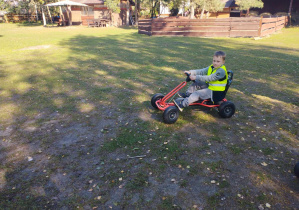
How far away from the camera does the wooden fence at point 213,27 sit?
19.6m

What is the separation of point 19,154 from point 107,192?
2000 mm

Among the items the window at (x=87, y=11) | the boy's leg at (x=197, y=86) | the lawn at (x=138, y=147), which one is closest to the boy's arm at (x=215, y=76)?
the boy's leg at (x=197, y=86)

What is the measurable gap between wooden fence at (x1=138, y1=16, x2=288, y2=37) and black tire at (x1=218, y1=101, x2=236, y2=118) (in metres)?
17.4

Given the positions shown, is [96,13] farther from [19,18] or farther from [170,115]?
[170,115]

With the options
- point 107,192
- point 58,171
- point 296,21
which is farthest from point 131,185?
point 296,21

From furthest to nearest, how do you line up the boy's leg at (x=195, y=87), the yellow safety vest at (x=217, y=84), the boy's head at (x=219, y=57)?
the boy's leg at (x=195, y=87)
the yellow safety vest at (x=217, y=84)
the boy's head at (x=219, y=57)

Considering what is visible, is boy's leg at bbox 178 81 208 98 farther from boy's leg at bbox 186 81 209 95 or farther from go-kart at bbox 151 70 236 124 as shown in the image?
Result: go-kart at bbox 151 70 236 124

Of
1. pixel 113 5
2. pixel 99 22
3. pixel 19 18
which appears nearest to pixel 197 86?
pixel 113 5

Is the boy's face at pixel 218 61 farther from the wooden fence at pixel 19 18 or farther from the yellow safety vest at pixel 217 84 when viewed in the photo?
the wooden fence at pixel 19 18

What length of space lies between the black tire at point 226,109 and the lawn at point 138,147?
159mm

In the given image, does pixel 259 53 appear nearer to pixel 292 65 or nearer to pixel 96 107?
pixel 292 65

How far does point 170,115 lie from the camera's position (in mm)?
4891

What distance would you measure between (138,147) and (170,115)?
1160 mm

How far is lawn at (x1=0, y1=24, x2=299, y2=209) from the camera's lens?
304 cm
